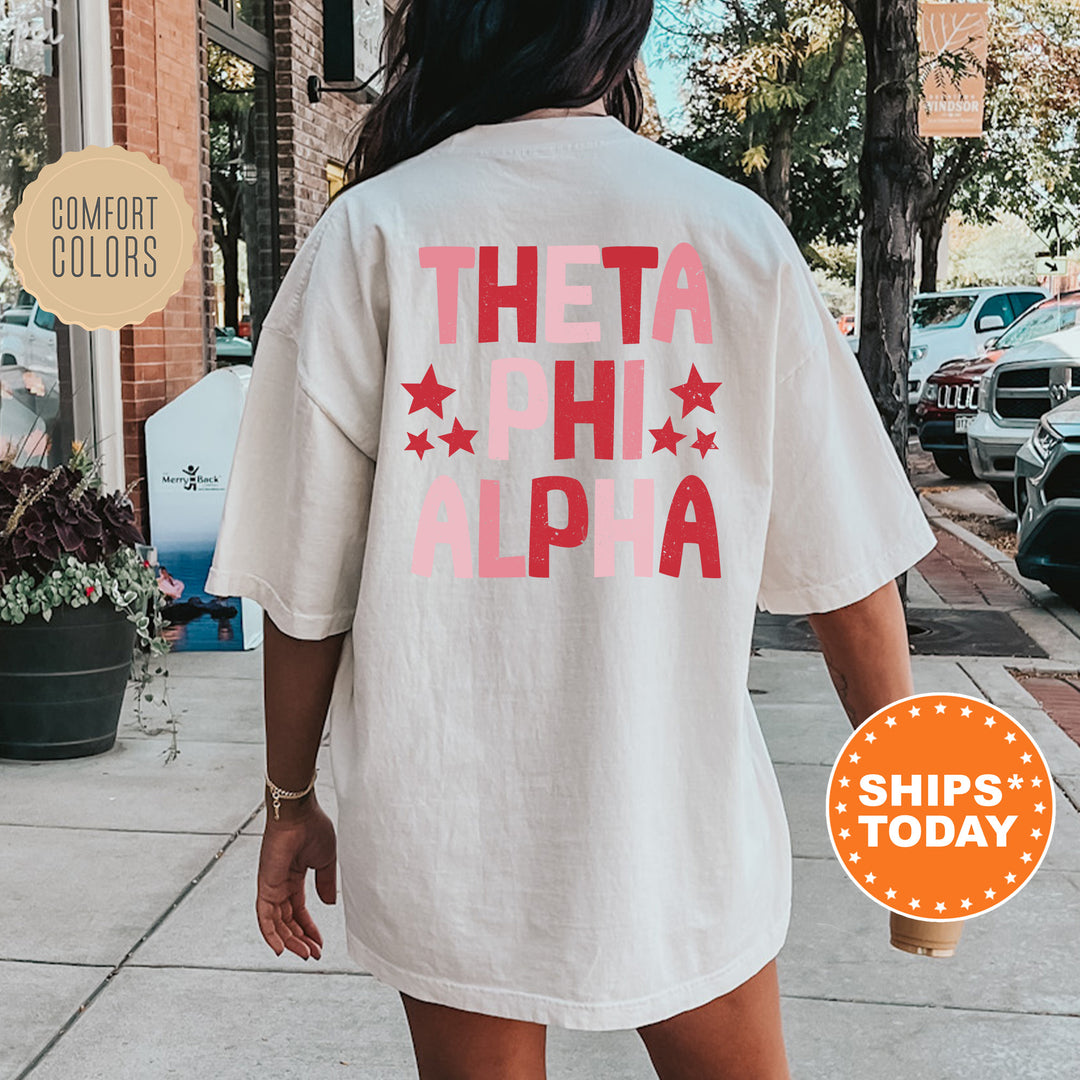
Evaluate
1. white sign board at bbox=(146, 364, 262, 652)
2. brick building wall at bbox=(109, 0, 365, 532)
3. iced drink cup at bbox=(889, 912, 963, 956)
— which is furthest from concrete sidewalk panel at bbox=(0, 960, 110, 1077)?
brick building wall at bbox=(109, 0, 365, 532)

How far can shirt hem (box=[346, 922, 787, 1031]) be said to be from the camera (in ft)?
5.11

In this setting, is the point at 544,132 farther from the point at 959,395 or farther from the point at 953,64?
the point at 959,395

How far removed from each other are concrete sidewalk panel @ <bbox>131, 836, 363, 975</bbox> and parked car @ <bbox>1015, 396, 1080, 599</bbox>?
5.37 m

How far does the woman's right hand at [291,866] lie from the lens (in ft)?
5.95

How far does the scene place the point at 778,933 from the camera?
5.49 ft

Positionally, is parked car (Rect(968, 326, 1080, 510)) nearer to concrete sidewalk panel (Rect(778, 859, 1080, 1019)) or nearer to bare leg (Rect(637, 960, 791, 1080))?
concrete sidewalk panel (Rect(778, 859, 1080, 1019))

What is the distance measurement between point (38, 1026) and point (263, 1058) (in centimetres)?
51

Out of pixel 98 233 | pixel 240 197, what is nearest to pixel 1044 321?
pixel 240 197

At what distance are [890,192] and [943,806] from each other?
5.97 m

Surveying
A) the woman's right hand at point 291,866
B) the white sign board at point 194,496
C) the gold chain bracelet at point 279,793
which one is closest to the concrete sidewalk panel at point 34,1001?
the woman's right hand at point 291,866

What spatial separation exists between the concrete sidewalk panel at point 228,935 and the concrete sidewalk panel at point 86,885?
0.07 meters

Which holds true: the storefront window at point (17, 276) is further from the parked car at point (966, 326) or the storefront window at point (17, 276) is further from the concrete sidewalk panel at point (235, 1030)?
the parked car at point (966, 326)

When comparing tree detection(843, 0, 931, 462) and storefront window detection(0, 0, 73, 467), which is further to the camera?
tree detection(843, 0, 931, 462)

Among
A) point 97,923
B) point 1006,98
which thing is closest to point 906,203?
point 97,923
